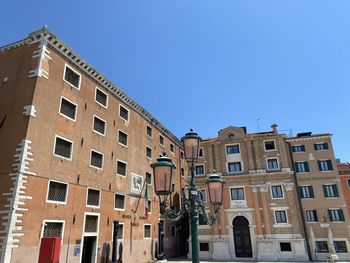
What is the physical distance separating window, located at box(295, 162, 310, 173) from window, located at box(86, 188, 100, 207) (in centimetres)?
2195

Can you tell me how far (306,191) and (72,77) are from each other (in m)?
25.5

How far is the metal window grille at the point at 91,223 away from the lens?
1727 cm

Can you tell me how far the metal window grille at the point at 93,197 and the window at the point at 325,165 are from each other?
23.4 meters

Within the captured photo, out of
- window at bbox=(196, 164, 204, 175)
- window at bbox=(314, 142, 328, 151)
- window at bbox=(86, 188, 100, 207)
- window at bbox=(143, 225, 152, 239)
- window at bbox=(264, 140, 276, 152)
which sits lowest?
window at bbox=(143, 225, 152, 239)

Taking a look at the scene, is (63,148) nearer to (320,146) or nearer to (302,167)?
(302,167)

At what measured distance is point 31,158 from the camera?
14.2 metres

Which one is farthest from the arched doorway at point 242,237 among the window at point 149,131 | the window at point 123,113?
the window at point 123,113

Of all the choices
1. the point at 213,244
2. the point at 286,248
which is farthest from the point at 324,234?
the point at 213,244

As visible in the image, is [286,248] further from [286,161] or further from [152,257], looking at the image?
[152,257]

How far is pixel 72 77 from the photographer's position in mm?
18547

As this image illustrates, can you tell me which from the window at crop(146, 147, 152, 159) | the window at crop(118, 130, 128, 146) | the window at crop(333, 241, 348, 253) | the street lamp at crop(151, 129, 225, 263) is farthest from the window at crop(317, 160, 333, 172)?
the street lamp at crop(151, 129, 225, 263)

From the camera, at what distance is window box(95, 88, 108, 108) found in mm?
20641

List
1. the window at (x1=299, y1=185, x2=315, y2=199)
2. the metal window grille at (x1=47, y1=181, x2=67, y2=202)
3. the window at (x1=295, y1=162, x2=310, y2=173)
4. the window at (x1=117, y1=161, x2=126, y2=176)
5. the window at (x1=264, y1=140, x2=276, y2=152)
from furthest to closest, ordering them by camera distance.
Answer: the window at (x1=264, y1=140, x2=276, y2=152)
the window at (x1=295, y1=162, x2=310, y2=173)
the window at (x1=299, y1=185, x2=315, y2=199)
the window at (x1=117, y1=161, x2=126, y2=176)
the metal window grille at (x1=47, y1=181, x2=67, y2=202)

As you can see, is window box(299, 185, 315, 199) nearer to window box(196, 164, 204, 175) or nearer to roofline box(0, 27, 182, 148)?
window box(196, 164, 204, 175)
